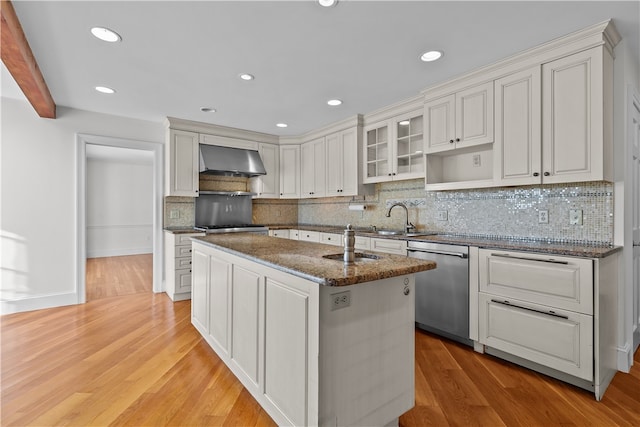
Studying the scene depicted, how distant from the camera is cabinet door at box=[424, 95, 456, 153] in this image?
3047 millimetres

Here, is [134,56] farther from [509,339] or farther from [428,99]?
[509,339]

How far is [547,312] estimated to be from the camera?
220cm

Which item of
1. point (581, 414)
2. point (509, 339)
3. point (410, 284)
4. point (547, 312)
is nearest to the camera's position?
point (410, 284)

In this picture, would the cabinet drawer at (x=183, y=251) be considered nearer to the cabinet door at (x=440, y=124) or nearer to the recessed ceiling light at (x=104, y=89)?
the recessed ceiling light at (x=104, y=89)

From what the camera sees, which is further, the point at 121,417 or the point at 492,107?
the point at 492,107

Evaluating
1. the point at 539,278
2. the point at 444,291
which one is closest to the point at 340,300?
the point at 539,278

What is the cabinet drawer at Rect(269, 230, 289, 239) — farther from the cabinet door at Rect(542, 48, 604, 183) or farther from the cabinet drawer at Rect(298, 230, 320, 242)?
the cabinet door at Rect(542, 48, 604, 183)

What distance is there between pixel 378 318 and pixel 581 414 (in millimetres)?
1445

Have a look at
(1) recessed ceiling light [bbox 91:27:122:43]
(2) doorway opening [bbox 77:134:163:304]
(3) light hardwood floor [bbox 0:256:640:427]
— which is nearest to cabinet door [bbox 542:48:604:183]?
(3) light hardwood floor [bbox 0:256:640:427]

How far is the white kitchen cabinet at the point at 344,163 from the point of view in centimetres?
429

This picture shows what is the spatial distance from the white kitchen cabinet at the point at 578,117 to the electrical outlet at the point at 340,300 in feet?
6.54

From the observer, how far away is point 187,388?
2.11m

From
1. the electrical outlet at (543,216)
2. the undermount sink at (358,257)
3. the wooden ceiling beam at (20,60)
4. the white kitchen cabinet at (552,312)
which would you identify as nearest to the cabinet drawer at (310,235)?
the white kitchen cabinet at (552,312)

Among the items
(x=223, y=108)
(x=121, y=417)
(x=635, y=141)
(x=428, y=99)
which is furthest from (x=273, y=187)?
(x=635, y=141)
